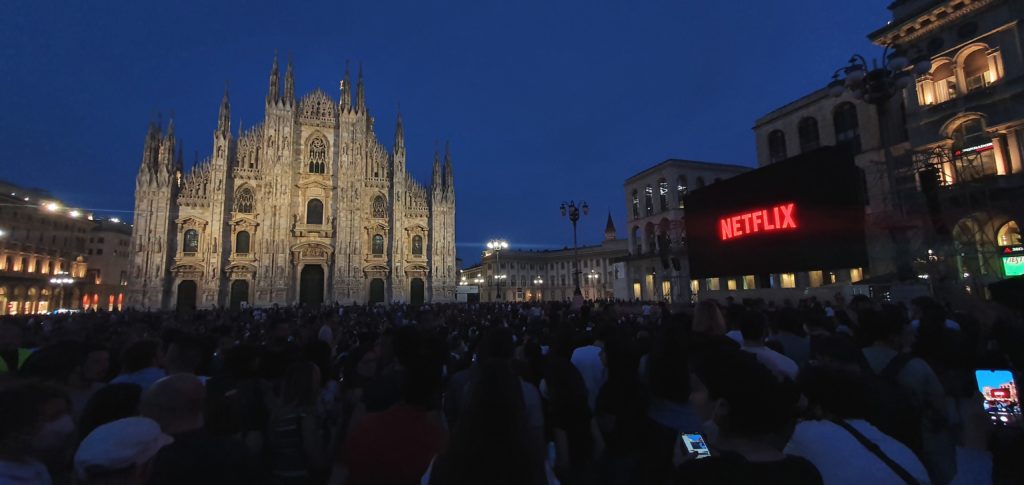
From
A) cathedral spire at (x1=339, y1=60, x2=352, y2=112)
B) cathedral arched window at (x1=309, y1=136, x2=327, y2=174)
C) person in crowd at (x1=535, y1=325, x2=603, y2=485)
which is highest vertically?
cathedral spire at (x1=339, y1=60, x2=352, y2=112)

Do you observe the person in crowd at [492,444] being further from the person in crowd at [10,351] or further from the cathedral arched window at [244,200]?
the cathedral arched window at [244,200]

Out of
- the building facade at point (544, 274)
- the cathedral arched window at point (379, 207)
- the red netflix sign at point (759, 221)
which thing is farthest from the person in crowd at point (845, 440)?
the building facade at point (544, 274)

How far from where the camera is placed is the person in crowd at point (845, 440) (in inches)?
75.4

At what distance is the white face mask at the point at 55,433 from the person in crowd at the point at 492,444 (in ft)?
7.94

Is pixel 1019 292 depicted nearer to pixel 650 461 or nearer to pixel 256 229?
pixel 650 461

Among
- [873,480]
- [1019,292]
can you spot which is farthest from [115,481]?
[1019,292]

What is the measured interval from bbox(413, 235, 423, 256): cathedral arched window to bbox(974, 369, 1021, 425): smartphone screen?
133 feet

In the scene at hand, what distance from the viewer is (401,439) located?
252cm

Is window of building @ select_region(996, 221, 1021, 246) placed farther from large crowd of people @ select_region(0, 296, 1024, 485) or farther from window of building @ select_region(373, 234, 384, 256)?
window of building @ select_region(373, 234, 384, 256)

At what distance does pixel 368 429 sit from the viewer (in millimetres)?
2551

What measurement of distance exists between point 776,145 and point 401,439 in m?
37.3

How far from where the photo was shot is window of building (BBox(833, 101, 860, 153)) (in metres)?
28.2

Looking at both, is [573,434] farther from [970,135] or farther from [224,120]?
[224,120]

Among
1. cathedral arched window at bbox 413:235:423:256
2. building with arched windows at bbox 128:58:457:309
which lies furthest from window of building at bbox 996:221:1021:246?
cathedral arched window at bbox 413:235:423:256
